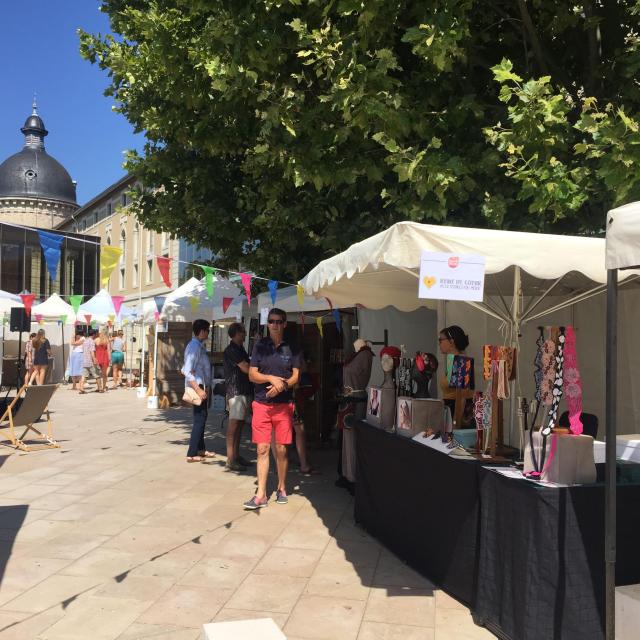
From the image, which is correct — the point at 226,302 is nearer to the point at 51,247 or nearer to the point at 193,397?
the point at 51,247

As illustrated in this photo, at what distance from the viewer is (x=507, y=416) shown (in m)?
5.80

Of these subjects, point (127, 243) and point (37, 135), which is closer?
point (127, 243)

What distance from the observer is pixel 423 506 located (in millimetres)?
3926

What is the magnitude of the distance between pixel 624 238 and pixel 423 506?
2.17 metres

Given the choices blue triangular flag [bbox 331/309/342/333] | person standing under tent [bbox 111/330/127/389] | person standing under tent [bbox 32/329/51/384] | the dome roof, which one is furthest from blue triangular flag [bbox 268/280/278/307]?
the dome roof

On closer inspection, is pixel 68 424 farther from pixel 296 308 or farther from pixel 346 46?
pixel 346 46

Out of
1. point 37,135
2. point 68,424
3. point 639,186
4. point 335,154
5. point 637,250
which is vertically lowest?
point 68,424

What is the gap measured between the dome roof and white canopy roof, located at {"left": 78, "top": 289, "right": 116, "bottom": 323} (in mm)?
62938

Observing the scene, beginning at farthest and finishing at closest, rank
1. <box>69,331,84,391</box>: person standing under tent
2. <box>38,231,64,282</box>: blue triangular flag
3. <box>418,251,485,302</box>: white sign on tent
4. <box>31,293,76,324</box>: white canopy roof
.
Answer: <box>69,331,84,391</box>: person standing under tent < <box>31,293,76,324</box>: white canopy roof < <box>38,231,64,282</box>: blue triangular flag < <box>418,251,485,302</box>: white sign on tent

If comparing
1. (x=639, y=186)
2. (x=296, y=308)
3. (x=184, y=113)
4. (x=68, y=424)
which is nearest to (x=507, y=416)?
(x=639, y=186)

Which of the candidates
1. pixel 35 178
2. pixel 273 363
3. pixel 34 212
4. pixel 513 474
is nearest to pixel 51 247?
pixel 273 363

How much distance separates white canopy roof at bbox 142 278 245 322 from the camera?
1077 cm

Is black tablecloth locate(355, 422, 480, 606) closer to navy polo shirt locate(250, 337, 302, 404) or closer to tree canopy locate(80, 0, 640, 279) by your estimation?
navy polo shirt locate(250, 337, 302, 404)

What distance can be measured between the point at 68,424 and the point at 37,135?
273ft
